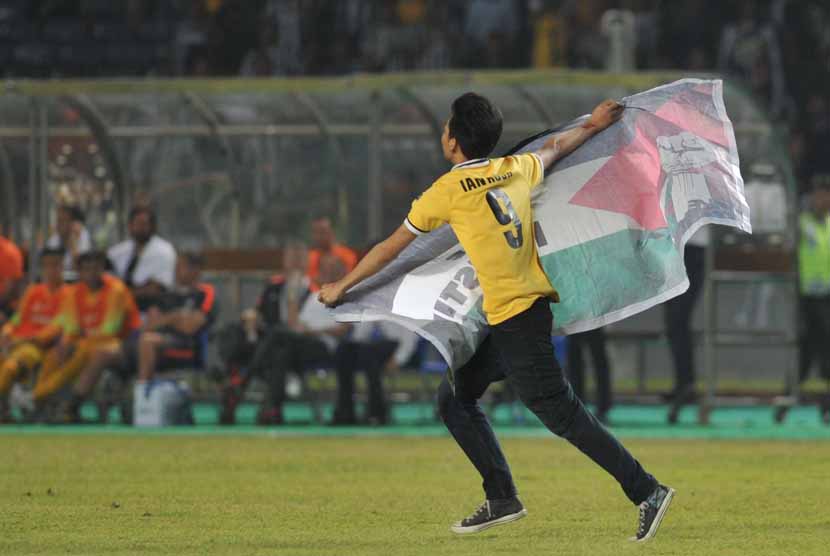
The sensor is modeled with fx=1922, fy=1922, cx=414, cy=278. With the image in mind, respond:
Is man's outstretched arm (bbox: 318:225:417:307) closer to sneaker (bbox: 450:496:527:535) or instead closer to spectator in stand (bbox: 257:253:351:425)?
sneaker (bbox: 450:496:527:535)

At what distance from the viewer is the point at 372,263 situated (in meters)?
8.77

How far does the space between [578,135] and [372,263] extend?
3.91 feet

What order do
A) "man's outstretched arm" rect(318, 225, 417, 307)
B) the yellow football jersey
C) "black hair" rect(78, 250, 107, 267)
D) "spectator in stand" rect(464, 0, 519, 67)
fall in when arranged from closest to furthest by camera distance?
the yellow football jersey, "man's outstretched arm" rect(318, 225, 417, 307), "black hair" rect(78, 250, 107, 267), "spectator in stand" rect(464, 0, 519, 67)

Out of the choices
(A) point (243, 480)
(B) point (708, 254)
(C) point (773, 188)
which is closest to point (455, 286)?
(A) point (243, 480)

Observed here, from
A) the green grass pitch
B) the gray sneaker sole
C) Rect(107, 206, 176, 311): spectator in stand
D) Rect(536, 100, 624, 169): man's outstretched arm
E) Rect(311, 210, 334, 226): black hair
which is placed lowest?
the green grass pitch

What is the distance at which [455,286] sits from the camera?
9188 mm

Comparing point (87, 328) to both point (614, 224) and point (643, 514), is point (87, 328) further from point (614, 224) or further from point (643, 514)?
point (643, 514)

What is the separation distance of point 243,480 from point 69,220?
809cm

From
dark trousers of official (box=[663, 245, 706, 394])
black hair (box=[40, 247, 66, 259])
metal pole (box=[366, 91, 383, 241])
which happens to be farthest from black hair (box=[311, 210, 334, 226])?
dark trousers of official (box=[663, 245, 706, 394])

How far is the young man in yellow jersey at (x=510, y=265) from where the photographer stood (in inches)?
332

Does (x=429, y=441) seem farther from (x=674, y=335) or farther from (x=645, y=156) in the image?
(x=645, y=156)

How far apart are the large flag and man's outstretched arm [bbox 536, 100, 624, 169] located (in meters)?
0.12

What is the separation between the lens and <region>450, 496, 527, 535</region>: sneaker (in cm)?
893

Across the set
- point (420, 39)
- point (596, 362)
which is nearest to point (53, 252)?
point (596, 362)
